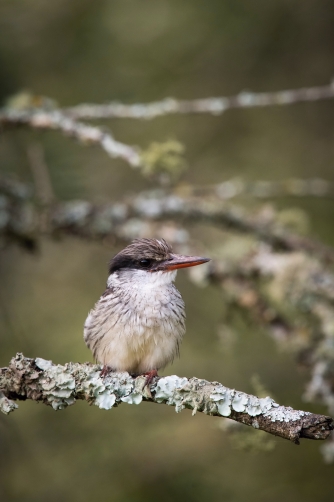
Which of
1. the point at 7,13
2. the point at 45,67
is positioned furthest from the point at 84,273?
the point at 7,13

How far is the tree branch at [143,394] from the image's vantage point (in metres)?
2.03

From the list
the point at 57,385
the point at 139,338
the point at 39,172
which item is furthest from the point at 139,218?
the point at 57,385

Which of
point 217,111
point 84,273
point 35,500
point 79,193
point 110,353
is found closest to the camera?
point 110,353

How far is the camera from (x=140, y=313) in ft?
10.6

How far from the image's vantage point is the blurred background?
175 inches

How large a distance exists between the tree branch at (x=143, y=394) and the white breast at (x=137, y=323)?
1.75 feet

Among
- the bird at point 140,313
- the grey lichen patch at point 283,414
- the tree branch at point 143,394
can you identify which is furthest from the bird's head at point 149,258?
the grey lichen patch at point 283,414

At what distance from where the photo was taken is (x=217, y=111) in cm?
346

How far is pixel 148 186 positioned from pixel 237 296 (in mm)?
2425

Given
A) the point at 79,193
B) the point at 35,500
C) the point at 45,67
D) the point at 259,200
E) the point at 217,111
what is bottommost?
the point at 35,500

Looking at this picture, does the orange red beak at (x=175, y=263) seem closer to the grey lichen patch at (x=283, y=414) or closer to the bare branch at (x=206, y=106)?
the bare branch at (x=206, y=106)

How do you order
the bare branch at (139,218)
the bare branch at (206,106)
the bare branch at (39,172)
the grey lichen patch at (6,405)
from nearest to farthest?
the grey lichen patch at (6,405) → the bare branch at (206,106) → the bare branch at (139,218) → the bare branch at (39,172)

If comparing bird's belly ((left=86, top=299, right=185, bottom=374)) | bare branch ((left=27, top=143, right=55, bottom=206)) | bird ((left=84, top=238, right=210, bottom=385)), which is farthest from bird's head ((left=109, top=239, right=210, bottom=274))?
bare branch ((left=27, top=143, right=55, bottom=206))

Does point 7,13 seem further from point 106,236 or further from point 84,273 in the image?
point 84,273
